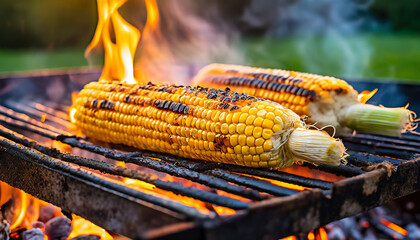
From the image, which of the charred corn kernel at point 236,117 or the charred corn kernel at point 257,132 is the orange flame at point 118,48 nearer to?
the charred corn kernel at point 236,117

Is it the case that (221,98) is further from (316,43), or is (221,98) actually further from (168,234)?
(316,43)

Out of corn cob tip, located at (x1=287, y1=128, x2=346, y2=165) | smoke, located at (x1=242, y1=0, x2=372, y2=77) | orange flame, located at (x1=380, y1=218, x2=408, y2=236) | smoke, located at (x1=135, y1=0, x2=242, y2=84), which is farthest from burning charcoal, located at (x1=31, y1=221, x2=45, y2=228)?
smoke, located at (x1=242, y1=0, x2=372, y2=77)

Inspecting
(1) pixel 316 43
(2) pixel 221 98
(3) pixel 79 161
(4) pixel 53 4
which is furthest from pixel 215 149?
(4) pixel 53 4

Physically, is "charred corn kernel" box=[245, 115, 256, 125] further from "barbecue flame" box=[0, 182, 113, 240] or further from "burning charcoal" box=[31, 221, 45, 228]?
"burning charcoal" box=[31, 221, 45, 228]

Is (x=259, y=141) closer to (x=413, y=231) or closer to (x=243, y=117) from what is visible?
(x=243, y=117)

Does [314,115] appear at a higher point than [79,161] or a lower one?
higher
